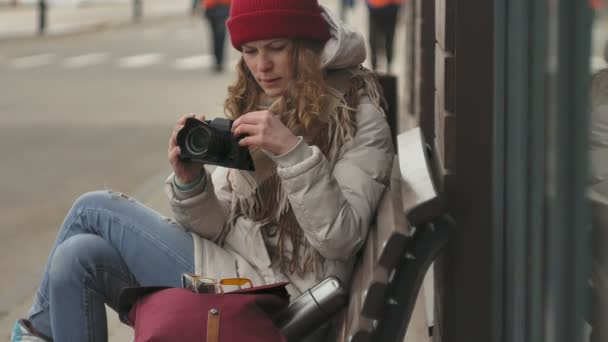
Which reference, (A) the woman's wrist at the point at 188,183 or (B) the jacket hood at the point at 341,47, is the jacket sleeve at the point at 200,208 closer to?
(A) the woman's wrist at the point at 188,183

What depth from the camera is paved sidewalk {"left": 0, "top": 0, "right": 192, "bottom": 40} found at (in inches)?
1219

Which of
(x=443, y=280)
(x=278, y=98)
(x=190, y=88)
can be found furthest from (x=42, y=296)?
(x=190, y=88)

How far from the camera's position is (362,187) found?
3520 millimetres

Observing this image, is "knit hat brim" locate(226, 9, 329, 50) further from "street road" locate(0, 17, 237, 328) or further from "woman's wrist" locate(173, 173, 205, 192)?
"street road" locate(0, 17, 237, 328)

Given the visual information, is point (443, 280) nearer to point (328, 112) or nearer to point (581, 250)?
point (328, 112)

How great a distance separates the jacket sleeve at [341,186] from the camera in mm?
3367

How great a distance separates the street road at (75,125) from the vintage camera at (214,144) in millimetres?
2163

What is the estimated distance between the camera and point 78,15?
39594 millimetres

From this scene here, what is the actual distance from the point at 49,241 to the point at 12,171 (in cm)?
279

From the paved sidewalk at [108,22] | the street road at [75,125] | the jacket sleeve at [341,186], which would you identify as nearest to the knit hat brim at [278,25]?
the jacket sleeve at [341,186]

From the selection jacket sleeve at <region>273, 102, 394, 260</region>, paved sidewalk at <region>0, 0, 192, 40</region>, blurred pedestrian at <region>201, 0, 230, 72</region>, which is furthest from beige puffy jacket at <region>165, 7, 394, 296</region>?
paved sidewalk at <region>0, 0, 192, 40</region>

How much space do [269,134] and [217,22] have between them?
15943mm

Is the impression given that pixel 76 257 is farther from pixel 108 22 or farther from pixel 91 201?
pixel 108 22

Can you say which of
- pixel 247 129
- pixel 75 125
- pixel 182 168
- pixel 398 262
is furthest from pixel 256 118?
pixel 75 125
